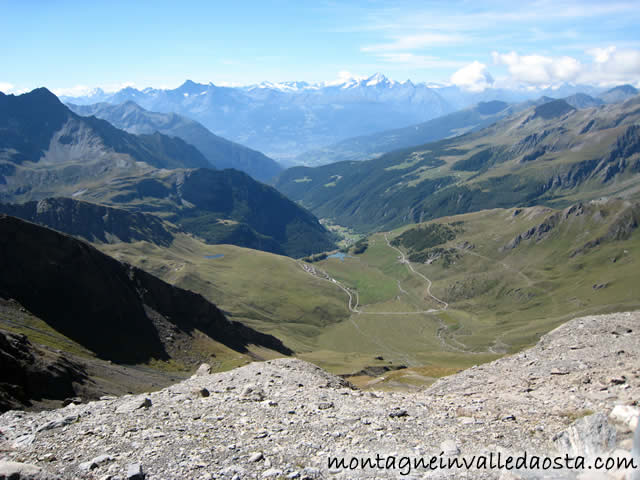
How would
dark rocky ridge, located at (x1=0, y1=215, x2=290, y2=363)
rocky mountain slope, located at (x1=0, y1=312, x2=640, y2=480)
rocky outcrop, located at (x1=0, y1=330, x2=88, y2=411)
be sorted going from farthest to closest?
dark rocky ridge, located at (x1=0, y1=215, x2=290, y2=363) → rocky outcrop, located at (x1=0, y1=330, x2=88, y2=411) → rocky mountain slope, located at (x1=0, y1=312, x2=640, y2=480)

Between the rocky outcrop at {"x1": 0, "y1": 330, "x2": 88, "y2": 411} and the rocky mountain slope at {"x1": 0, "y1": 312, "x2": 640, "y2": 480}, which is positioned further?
the rocky outcrop at {"x1": 0, "y1": 330, "x2": 88, "y2": 411}

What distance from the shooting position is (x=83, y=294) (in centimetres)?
8800

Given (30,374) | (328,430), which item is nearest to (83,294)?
(30,374)

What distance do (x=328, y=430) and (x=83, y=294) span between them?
253 ft

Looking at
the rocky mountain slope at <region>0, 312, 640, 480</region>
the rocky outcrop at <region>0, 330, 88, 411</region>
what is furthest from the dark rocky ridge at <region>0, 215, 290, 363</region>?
the rocky mountain slope at <region>0, 312, 640, 480</region>

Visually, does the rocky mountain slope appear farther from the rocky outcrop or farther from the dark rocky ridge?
the dark rocky ridge

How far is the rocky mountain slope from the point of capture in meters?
21.8

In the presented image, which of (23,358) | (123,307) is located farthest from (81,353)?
(23,358)

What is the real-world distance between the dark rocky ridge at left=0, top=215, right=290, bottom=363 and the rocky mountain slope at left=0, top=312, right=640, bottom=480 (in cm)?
5051

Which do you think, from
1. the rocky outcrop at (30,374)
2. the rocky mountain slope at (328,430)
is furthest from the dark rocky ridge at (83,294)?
the rocky mountain slope at (328,430)

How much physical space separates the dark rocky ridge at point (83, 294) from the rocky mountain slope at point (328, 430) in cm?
5051

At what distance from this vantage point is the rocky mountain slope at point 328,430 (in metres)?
21.8

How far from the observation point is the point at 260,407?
32.9m

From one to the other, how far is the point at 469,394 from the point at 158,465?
27.2m
